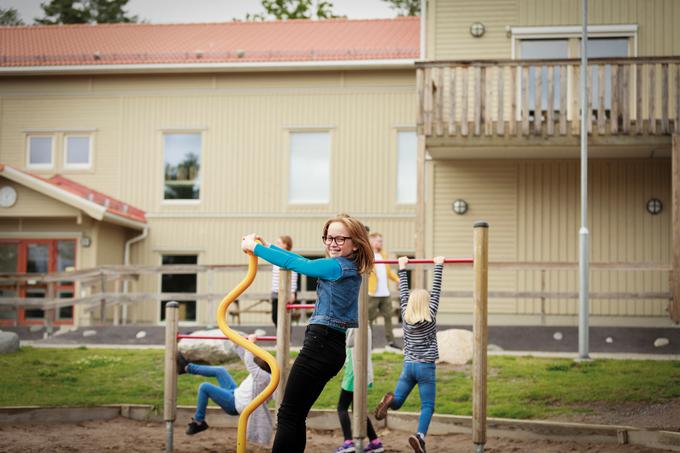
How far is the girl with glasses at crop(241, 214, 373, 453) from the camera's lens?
5707 millimetres

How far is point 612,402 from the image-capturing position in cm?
1013

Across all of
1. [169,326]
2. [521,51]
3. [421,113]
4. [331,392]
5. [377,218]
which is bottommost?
[331,392]

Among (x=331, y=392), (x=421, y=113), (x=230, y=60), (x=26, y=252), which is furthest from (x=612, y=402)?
(x=26, y=252)

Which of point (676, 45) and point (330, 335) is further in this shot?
point (676, 45)

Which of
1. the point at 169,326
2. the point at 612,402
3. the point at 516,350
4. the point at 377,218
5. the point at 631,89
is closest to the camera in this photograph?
the point at 169,326

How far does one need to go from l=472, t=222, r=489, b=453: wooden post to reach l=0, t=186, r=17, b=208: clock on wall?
15.3 meters

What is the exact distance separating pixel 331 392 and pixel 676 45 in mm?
11408

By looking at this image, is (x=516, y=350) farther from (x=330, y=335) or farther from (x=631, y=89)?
(x=330, y=335)

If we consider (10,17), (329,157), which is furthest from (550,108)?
(10,17)

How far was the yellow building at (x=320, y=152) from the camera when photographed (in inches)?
729

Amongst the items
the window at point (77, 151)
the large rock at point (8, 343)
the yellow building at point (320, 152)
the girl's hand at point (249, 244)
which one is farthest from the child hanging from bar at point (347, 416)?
the window at point (77, 151)

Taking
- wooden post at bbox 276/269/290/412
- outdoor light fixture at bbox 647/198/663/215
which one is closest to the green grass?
wooden post at bbox 276/269/290/412

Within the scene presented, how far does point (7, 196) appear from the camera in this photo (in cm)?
2039

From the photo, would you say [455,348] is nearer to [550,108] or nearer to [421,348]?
[421,348]
